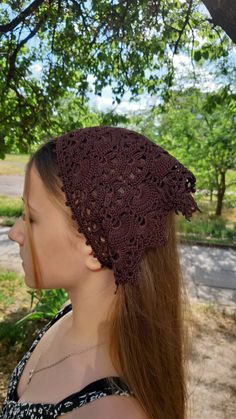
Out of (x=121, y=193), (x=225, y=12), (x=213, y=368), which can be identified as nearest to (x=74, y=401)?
(x=121, y=193)

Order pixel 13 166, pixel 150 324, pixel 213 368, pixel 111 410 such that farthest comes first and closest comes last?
pixel 13 166
pixel 213 368
pixel 150 324
pixel 111 410

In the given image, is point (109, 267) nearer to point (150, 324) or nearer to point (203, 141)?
point (150, 324)

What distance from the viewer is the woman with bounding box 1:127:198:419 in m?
1.10

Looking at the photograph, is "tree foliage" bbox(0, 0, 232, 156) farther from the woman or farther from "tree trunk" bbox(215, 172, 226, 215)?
"tree trunk" bbox(215, 172, 226, 215)

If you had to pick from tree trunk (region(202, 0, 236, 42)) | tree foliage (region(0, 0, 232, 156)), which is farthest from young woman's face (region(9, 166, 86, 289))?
tree foliage (region(0, 0, 232, 156))

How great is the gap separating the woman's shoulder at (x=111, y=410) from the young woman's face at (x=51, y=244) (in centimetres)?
35

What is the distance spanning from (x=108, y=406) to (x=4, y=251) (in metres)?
7.46

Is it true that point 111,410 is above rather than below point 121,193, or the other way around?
below

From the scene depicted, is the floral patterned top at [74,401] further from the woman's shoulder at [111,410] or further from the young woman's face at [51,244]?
the young woman's face at [51,244]

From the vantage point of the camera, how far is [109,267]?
3.98 feet

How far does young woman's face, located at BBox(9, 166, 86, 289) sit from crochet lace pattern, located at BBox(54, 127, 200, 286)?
2.8 inches

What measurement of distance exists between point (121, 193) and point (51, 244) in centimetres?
27

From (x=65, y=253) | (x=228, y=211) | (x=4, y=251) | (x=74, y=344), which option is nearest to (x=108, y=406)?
(x=74, y=344)

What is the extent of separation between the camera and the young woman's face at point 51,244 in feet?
3.98
